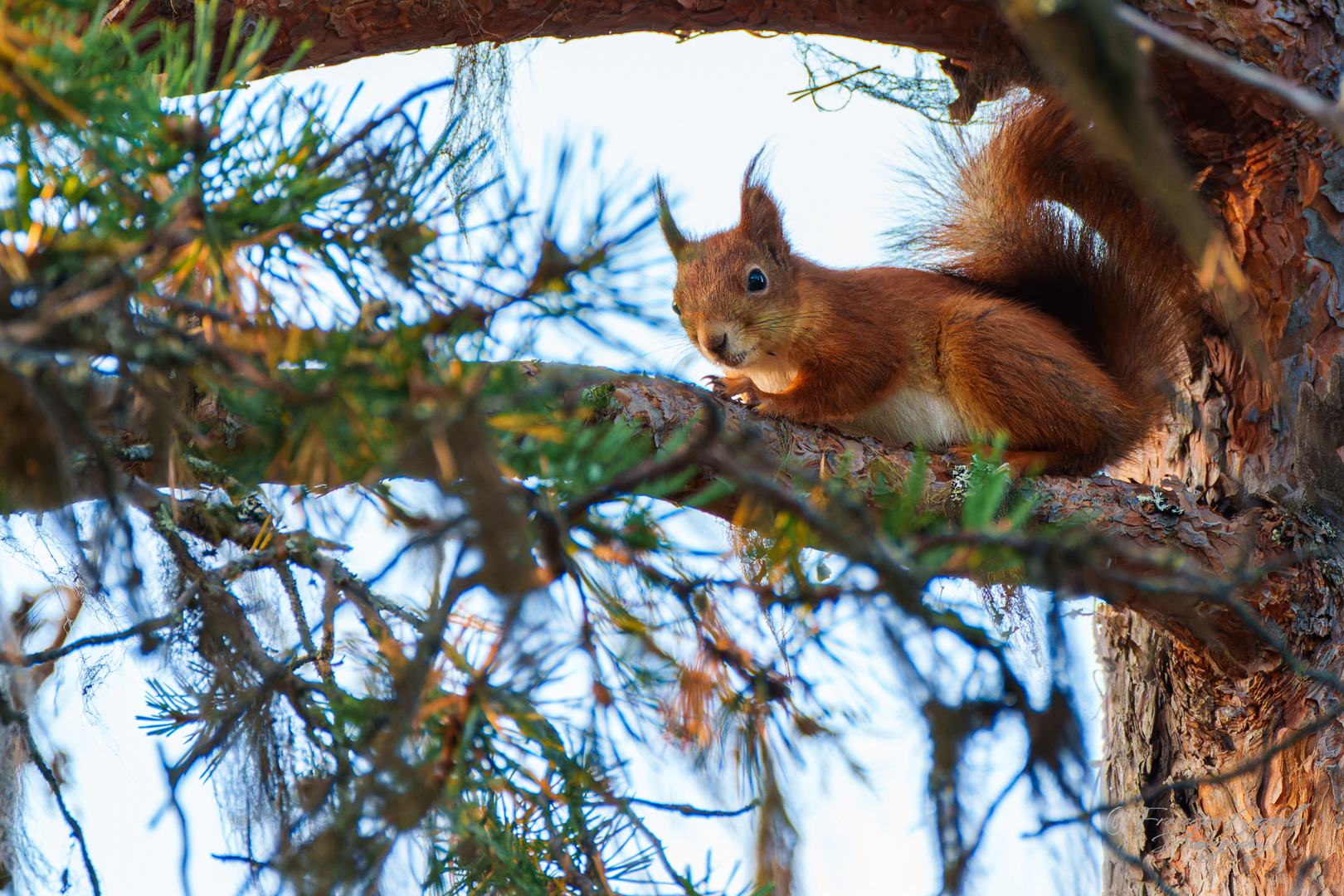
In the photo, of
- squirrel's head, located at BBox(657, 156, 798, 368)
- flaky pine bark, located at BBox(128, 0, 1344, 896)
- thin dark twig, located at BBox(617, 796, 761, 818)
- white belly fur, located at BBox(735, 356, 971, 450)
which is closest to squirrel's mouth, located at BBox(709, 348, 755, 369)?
squirrel's head, located at BBox(657, 156, 798, 368)

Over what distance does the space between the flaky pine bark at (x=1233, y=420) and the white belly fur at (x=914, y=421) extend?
0.33 m

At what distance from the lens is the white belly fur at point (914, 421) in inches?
75.3

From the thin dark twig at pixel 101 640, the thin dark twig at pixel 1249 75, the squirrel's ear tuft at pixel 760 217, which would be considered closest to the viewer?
the thin dark twig at pixel 1249 75

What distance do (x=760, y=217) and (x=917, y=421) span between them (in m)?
0.56

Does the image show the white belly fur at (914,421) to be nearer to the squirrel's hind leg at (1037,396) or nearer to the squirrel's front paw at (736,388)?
the squirrel's hind leg at (1037,396)

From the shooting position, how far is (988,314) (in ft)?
6.16

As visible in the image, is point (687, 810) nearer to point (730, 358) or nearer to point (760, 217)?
point (730, 358)

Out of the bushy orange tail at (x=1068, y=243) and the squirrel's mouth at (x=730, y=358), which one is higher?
the bushy orange tail at (x=1068, y=243)

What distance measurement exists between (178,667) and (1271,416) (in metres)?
1.63

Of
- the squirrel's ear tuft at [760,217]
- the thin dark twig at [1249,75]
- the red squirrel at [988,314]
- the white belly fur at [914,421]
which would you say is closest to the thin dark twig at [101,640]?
the thin dark twig at [1249,75]

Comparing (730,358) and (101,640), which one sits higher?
(730,358)

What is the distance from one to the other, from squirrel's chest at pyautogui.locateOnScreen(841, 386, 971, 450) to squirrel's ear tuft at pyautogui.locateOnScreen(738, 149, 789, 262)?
1.33ft

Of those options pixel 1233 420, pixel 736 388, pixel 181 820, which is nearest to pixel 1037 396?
pixel 1233 420

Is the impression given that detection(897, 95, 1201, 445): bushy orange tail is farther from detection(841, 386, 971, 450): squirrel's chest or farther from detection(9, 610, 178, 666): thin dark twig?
detection(9, 610, 178, 666): thin dark twig
